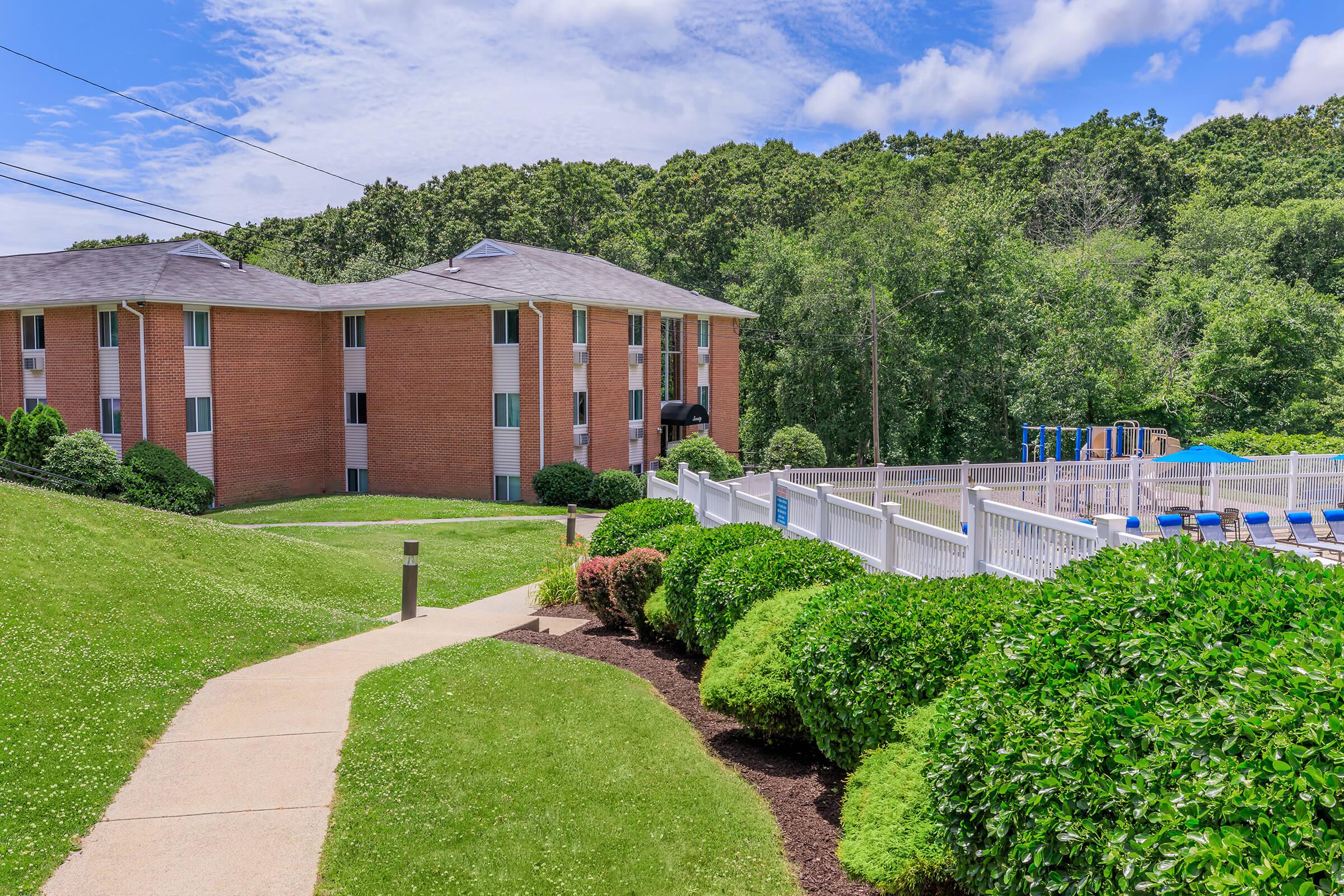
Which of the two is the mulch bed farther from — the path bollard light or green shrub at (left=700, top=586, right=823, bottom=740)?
the path bollard light

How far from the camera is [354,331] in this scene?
119 feet

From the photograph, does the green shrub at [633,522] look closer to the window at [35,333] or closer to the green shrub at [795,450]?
the green shrub at [795,450]

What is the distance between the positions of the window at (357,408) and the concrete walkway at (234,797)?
2709 centimetres

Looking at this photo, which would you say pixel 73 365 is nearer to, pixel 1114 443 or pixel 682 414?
pixel 682 414

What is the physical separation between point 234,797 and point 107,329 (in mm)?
29886

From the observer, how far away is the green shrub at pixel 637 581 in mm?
12633

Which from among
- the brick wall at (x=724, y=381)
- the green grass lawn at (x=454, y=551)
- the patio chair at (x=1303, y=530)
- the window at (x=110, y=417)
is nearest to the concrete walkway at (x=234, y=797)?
the green grass lawn at (x=454, y=551)

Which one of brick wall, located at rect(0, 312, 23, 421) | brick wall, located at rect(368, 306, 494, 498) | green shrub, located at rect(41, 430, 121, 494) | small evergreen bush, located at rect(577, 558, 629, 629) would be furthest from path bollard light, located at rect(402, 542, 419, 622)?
brick wall, located at rect(0, 312, 23, 421)

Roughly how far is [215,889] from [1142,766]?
516 cm

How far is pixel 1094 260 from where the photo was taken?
41.9 m

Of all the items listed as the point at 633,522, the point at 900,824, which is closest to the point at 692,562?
the point at 633,522

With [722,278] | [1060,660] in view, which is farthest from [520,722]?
[722,278]

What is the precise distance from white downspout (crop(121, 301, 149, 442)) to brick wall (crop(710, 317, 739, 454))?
2289 centimetres

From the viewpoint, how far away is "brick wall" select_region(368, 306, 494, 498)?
112 feet
